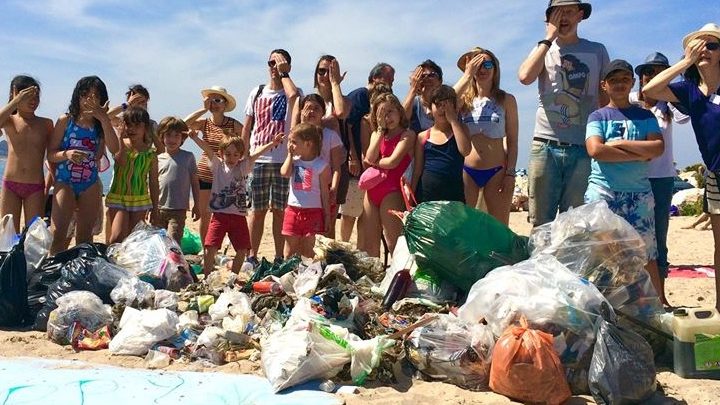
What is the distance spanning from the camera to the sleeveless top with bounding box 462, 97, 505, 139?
17.5ft

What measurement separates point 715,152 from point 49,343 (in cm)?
450

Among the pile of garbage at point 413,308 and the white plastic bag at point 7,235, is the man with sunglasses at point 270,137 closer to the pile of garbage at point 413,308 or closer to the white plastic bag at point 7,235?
Result: the pile of garbage at point 413,308

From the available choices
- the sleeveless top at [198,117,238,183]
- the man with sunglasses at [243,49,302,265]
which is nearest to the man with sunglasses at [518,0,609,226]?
the man with sunglasses at [243,49,302,265]

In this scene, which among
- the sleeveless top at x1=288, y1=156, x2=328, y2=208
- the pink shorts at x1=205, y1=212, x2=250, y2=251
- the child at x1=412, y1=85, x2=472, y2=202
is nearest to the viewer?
the child at x1=412, y1=85, x2=472, y2=202

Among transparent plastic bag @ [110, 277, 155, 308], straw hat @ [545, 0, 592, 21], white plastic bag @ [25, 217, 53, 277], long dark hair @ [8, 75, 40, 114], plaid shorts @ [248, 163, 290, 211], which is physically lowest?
transparent plastic bag @ [110, 277, 155, 308]

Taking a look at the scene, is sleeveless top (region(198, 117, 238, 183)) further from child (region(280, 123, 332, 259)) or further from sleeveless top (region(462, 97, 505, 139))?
sleeveless top (region(462, 97, 505, 139))

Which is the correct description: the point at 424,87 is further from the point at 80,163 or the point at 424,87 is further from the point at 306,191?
the point at 80,163

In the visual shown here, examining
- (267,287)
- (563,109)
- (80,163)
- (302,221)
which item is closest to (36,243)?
(80,163)

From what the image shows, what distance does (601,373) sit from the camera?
Result: 329cm

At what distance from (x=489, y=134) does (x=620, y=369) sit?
2.45 m

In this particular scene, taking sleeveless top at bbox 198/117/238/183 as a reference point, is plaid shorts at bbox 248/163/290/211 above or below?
below

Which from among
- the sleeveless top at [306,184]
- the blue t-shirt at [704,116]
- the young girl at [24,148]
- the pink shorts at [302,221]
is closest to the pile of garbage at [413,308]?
the pink shorts at [302,221]

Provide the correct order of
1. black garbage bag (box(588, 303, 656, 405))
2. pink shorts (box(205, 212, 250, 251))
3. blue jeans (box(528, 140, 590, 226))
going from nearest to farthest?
black garbage bag (box(588, 303, 656, 405))
blue jeans (box(528, 140, 590, 226))
pink shorts (box(205, 212, 250, 251))

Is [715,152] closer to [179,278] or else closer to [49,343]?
[179,278]
